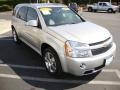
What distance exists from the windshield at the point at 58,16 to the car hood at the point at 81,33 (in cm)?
38

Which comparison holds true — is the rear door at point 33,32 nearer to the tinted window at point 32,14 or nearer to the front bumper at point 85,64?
the tinted window at point 32,14

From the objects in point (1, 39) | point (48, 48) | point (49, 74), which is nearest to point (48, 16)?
point (48, 48)

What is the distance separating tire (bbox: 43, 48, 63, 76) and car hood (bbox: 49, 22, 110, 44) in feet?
1.76

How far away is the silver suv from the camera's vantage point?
5.42 meters

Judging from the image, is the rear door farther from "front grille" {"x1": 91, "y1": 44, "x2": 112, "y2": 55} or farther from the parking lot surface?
"front grille" {"x1": 91, "y1": 44, "x2": 112, "y2": 55}

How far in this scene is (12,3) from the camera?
122 ft

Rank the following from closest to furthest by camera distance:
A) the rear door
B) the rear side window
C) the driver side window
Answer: the rear door < the driver side window < the rear side window

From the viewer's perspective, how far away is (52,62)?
6168 mm

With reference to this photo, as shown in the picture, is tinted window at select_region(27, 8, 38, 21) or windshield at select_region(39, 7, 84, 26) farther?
tinted window at select_region(27, 8, 38, 21)

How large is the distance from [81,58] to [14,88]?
167 cm

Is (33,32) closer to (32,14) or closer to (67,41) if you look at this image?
(32,14)

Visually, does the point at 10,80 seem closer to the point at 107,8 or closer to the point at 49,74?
the point at 49,74

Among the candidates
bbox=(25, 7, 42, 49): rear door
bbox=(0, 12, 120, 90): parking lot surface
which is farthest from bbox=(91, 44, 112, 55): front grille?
bbox=(25, 7, 42, 49): rear door

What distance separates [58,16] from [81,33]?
55.8 inches
